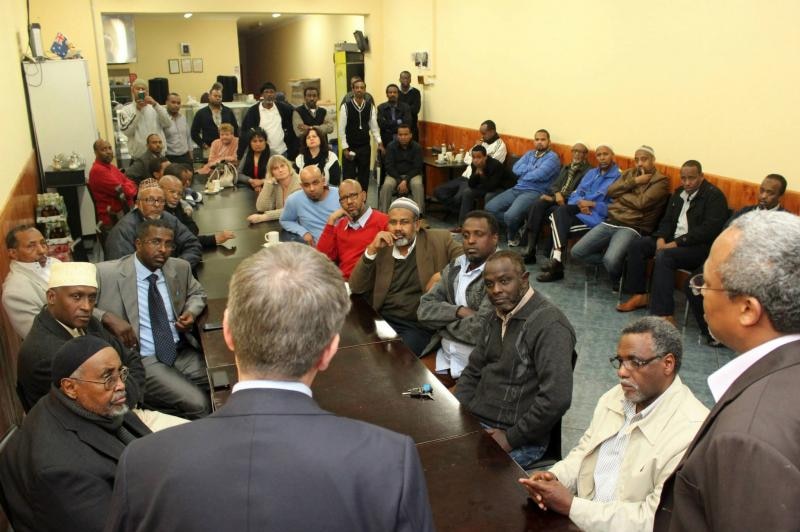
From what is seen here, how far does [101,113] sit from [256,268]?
1010cm

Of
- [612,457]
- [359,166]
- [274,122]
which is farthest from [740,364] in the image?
[359,166]

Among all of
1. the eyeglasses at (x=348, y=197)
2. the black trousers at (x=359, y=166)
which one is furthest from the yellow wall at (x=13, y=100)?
the black trousers at (x=359, y=166)

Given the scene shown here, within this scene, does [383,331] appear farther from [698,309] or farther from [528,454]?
[698,309]

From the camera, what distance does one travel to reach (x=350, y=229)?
4.58 m

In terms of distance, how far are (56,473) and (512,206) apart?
614 cm

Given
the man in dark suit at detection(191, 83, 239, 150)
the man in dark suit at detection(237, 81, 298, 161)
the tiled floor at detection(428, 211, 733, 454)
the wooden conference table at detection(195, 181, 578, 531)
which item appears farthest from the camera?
the man in dark suit at detection(191, 83, 239, 150)

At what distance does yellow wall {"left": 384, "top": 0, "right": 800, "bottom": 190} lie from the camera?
205 inches

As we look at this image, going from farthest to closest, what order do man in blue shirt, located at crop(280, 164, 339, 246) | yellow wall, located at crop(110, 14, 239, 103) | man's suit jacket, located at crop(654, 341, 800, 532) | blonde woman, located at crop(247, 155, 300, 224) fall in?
1. yellow wall, located at crop(110, 14, 239, 103)
2. blonde woman, located at crop(247, 155, 300, 224)
3. man in blue shirt, located at crop(280, 164, 339, 246)
4. man's suit jacket, located at crop(654, 341, 800, 532)

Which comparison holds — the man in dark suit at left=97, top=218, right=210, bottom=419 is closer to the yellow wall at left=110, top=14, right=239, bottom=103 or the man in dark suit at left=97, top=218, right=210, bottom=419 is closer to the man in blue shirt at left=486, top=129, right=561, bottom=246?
the man in blue shirt at left=486, top=129, right=561, bottom=246

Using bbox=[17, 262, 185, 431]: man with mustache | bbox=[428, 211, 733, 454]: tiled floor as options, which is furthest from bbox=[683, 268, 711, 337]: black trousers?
bbox=[17, 262, 185, 431]: man with mustache

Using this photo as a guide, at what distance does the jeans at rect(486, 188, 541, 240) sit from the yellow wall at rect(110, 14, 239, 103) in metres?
10.0

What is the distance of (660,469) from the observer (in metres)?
2.07

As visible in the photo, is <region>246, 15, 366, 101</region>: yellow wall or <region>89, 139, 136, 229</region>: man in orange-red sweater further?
<region>246, 15, 366, 101</region>: yellow wall

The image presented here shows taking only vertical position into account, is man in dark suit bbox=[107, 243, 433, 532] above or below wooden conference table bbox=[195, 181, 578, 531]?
above
